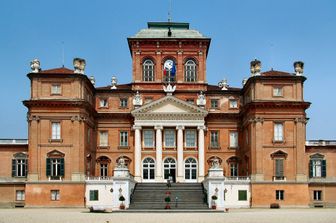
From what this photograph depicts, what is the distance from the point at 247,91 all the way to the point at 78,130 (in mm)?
20061

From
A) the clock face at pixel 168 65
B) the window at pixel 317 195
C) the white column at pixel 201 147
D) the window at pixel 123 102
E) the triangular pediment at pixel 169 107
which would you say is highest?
the clock face at pixel 168 65

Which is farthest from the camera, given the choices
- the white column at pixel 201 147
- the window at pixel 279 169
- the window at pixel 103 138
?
the window at pixel 103 138

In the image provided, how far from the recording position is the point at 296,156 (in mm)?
65812

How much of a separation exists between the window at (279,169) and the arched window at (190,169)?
1079cm

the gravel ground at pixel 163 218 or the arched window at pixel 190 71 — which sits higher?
the arched window at pixel 190 71

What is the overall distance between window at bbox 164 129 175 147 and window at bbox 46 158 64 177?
1351 centimetres

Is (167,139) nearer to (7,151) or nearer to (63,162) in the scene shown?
(63,162)

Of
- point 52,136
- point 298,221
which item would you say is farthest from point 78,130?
point 298,221

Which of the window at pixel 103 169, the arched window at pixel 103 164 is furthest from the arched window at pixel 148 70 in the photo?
the window at pixel 103 169

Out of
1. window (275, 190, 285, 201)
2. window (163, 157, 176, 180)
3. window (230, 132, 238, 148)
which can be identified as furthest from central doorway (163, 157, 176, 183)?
window (275, 190, 285, 201)

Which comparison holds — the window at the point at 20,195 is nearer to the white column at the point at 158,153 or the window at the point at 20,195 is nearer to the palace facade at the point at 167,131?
the palace facade at the point at 167,131

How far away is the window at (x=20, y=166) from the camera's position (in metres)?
68.4

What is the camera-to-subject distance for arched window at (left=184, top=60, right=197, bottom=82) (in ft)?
248

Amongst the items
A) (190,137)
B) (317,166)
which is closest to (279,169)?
(317,166)
